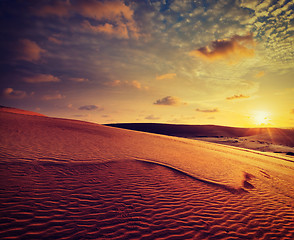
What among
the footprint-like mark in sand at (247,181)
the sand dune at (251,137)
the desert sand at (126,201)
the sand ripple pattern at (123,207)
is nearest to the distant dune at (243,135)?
the sand dune at (251,137)

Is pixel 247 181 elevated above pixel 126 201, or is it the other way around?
pixel 126 201

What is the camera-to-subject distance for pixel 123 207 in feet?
18.5

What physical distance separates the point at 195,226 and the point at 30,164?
8.38 m

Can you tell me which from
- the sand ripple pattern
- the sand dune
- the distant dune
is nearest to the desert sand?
the sand ripple pattern

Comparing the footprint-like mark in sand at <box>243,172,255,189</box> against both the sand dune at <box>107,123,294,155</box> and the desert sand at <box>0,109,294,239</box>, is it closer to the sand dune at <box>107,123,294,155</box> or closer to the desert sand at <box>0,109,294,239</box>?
the desert sand at <box>0,109,294,239</box>

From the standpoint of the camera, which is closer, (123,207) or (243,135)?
(123,207)

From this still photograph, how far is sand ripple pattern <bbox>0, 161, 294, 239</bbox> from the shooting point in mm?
4473

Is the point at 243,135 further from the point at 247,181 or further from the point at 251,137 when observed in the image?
the point at 247,181

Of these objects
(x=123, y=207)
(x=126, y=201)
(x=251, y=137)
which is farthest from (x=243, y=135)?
(x=123, y=207)

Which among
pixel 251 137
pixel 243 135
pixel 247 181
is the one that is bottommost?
pixel 247 181

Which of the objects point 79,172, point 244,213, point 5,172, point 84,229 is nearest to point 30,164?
point 5,172

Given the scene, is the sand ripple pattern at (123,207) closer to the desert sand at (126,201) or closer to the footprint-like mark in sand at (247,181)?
the desert sand at (126,201)

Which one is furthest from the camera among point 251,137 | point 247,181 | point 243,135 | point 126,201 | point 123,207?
point 243,135

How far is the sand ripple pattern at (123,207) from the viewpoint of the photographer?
4473mm
